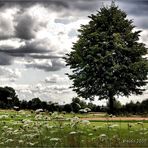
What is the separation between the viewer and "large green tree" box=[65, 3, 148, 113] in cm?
5281

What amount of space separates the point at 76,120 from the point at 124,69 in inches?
1407

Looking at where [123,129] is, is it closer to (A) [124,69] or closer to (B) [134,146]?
(B) [134,146]

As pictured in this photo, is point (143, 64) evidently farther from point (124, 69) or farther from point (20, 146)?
point (20, 146)

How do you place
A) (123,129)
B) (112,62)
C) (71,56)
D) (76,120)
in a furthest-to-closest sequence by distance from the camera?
1. (71,56)
2. (112,62)
3. (123,129)
4. (76,120)

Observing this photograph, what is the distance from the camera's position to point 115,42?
53.2 m

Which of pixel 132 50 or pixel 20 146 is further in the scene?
pixel 132 50

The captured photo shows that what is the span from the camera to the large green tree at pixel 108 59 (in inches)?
2079

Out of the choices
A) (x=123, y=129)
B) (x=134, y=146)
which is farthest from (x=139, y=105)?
(x=134, y=146)

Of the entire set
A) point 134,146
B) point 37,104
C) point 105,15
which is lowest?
point 134,146

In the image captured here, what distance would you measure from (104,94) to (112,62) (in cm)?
419

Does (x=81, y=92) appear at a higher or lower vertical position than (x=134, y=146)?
higher

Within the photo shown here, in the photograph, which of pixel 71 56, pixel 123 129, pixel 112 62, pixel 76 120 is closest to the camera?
pixel 76 120

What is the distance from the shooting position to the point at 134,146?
60.0 feet

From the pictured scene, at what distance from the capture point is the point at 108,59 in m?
52.9
